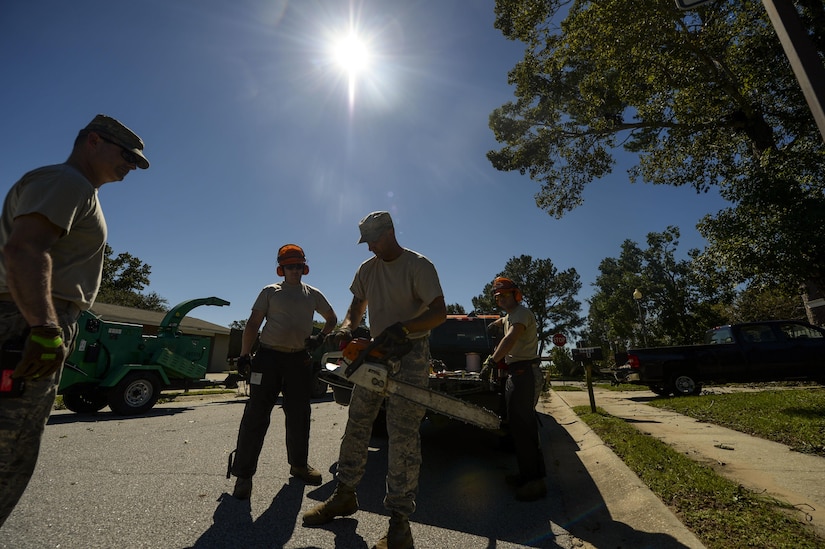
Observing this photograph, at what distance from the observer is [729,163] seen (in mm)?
11742

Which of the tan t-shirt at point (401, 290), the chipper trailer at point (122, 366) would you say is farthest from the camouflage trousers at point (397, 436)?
the chipper trailer at point (122, 366)

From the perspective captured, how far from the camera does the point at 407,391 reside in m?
2.38

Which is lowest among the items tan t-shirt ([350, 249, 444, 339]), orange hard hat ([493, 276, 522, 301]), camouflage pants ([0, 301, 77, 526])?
camouflage pants ([0, 301, 77, 526])

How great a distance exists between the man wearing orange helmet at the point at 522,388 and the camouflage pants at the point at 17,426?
3070mm

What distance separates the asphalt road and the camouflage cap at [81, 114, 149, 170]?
2207mm

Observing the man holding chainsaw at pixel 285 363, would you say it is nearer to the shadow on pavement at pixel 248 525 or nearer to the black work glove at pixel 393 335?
the shadow on pavement at pixel 248 525

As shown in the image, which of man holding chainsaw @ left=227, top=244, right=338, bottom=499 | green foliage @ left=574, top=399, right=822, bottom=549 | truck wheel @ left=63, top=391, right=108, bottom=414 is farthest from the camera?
truck wheel @ left=63, top=391, right=108, bottom=414

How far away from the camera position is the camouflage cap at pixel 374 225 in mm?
2672

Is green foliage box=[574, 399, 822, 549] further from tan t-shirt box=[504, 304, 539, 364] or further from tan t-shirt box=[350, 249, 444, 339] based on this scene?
tan t-shirt box=[350, 249, 444, 339]

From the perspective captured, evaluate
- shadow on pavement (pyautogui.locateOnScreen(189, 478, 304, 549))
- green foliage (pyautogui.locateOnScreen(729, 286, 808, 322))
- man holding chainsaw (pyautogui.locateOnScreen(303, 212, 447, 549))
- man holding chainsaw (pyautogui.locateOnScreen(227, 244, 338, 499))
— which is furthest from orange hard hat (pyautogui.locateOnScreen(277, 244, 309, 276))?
green foliage (pyautogui.locateOnScreen(729, 286, 808, 322))

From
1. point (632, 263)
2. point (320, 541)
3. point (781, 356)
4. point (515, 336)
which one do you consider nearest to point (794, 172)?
point (781, 356)

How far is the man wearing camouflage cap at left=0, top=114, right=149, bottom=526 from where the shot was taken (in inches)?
56.4

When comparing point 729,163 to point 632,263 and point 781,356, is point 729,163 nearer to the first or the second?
point 781,356

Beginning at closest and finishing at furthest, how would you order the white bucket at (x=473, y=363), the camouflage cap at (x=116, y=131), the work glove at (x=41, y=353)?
the work glove at (x=41, y=353)
the camouflage cap at (x=116, y=131)
the white bucket at (x=473, y=363)
